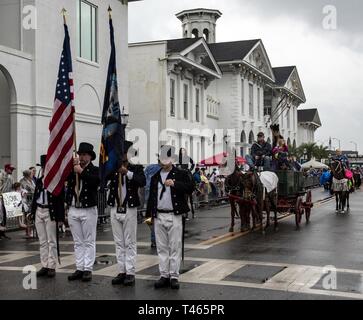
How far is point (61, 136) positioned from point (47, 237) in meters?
1.65

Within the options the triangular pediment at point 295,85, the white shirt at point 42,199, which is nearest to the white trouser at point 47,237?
the white shirt at point 42,199

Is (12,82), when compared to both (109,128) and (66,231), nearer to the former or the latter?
(66,231)

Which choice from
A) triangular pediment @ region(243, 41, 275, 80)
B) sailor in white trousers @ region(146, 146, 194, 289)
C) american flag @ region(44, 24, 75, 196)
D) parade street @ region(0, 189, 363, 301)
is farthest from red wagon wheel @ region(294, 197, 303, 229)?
triangular pediment @ region(243, 41, 275, 80)

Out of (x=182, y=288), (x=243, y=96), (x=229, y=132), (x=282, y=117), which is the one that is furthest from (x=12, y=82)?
(x=282, y=117)

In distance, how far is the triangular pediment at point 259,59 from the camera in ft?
166

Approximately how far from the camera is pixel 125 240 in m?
8.48

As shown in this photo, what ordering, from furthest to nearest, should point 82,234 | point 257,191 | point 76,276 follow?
point 257,191, point 82,234, point 76,276

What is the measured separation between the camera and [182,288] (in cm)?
820

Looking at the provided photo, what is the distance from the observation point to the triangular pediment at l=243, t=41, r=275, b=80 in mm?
50475

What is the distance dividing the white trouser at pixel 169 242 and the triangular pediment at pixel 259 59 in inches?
1630

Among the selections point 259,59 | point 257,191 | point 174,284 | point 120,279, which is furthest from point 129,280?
point 259,59

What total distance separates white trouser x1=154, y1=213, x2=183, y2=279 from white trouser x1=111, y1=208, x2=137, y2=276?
42 cm

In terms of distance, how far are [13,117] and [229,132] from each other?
1070 inches

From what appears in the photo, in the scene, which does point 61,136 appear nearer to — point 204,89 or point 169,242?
point 169,242
